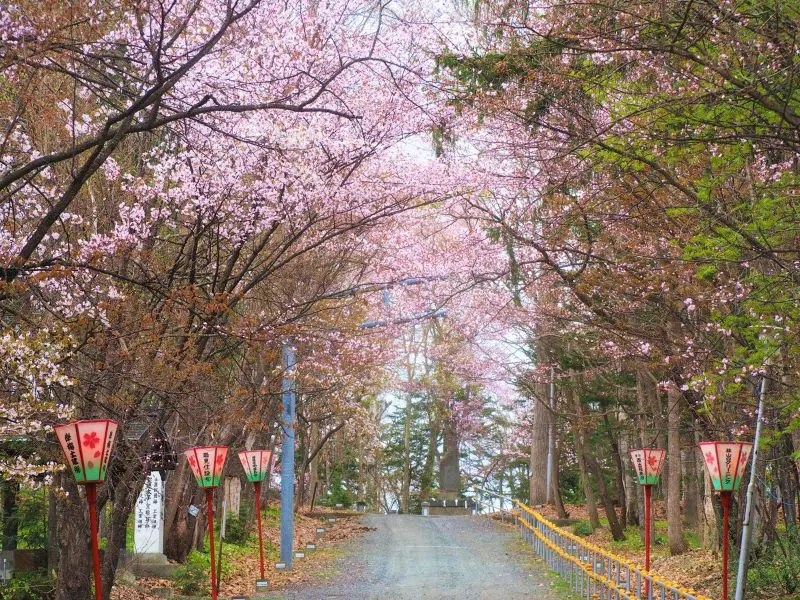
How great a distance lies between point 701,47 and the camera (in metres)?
8.79

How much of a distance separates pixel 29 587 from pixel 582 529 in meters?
16.8

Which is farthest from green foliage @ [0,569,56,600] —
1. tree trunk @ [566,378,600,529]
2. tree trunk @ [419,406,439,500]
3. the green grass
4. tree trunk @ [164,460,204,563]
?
tree trunk @ [419,406,439,500]

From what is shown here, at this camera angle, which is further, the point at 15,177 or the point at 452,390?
the point at 452,390

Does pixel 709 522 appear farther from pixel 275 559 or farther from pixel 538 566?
pixel 275 559

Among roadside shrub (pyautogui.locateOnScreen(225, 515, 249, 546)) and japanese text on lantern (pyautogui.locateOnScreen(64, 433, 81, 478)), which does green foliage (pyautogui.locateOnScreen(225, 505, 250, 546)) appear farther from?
japanese text on lantern (pyautogui.locateOnScreen(64, 433, 81, 478))

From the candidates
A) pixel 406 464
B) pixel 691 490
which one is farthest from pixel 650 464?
pixel 406 464

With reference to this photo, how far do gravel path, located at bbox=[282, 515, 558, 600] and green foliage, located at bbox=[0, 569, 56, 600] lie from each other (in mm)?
3712

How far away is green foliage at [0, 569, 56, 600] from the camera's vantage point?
46.0 feet

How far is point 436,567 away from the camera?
20.0 meters

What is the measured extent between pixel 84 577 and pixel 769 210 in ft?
29.2

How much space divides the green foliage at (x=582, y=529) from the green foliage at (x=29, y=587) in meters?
15.7

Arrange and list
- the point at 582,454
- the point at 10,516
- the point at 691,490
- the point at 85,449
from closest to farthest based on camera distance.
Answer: the point at 85,449
the point at 10,516
the point at 582,454
the point at 691,490

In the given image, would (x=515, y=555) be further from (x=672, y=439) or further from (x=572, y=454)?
(x=572, y=454)

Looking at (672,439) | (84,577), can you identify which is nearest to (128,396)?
(84,577)
